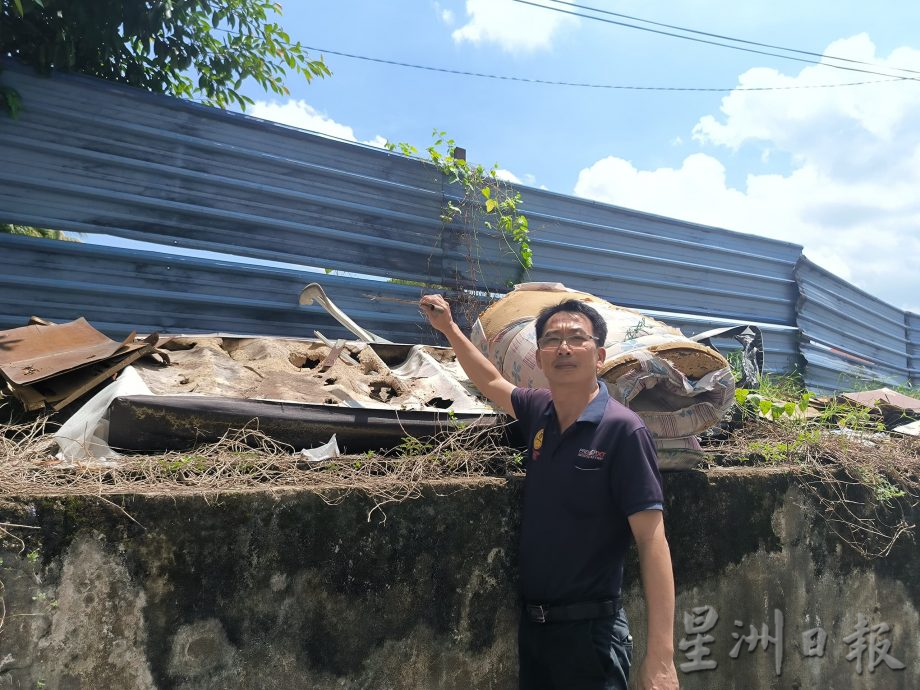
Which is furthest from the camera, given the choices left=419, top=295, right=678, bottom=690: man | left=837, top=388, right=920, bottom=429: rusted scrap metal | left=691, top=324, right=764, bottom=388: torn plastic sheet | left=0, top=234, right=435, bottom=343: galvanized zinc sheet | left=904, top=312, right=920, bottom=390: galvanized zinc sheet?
left=904, top=312, right=920, bottom=390: galvanized zinc sheet

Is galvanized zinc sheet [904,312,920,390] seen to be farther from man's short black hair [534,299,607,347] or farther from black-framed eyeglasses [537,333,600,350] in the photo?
black-framed eyeglasses [537,333,600,350]

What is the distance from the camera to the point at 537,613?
6.69ft

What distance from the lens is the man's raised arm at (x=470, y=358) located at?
100 inches

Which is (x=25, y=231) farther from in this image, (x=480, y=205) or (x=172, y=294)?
(x=480, y=205)

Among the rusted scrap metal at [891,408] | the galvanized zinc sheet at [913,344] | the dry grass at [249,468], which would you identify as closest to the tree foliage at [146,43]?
the dry grass at [249,468]

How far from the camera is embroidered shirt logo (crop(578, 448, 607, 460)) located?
1.99m

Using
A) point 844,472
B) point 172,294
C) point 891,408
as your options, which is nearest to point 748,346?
point 844,472

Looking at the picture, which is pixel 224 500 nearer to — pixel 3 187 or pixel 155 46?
pixel 3 187

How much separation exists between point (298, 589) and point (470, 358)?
1.07 metres

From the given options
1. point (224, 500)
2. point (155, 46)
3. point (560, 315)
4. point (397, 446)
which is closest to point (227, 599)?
Answer: point (224, 500)

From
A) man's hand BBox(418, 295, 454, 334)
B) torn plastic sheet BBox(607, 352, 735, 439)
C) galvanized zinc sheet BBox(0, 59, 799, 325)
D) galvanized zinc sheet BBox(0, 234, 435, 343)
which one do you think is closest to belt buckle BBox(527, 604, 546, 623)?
torn plastic sheet BBox(607, 352, 735, 439)

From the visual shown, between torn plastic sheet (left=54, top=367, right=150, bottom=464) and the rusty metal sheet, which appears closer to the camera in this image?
torn plastic sheet (left=54, top=367, right=150, bottom=464)

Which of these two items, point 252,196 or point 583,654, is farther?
point 252,196

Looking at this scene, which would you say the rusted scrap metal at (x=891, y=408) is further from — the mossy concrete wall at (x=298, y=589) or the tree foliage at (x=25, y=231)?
the tree foliage at (x=25, y=231)
